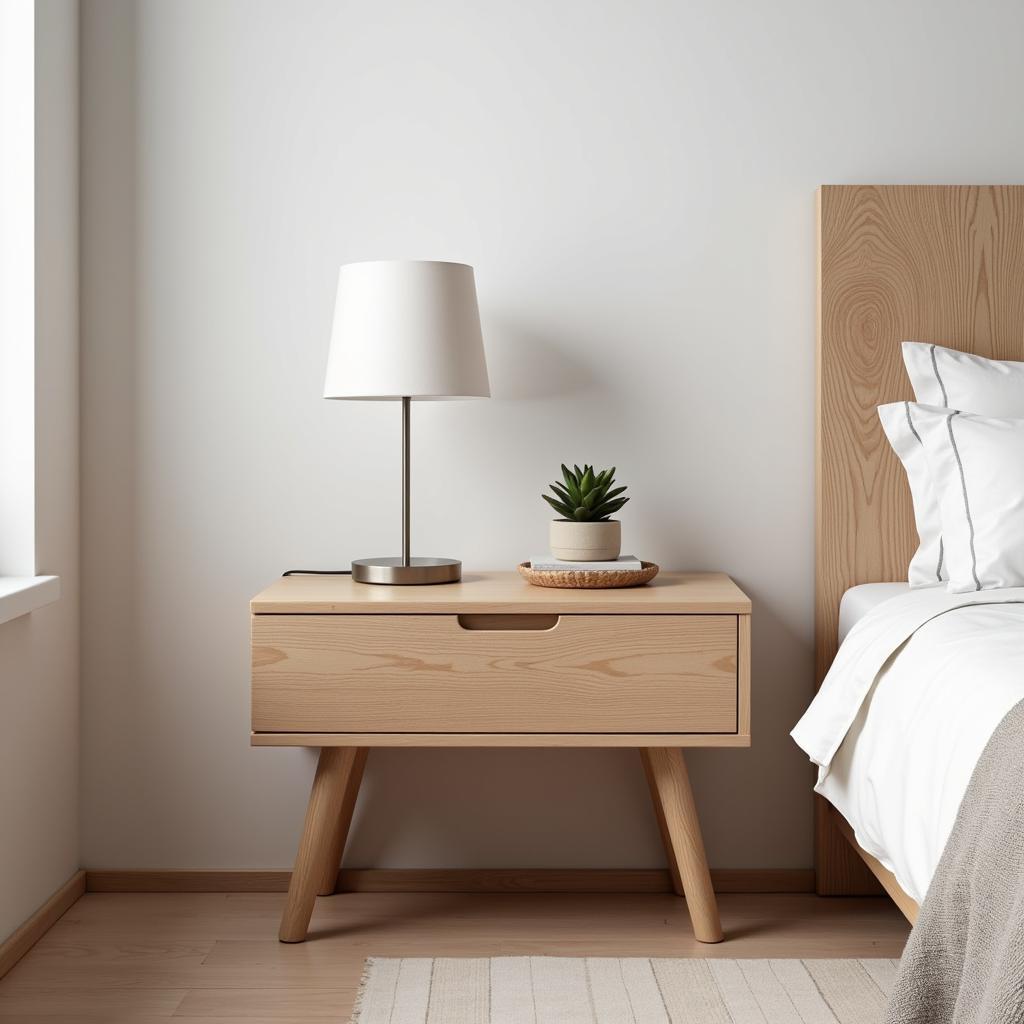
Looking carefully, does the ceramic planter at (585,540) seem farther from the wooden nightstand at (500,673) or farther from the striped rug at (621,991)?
the striped rug at (621,991)

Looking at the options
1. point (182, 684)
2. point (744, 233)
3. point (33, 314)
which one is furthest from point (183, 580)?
point (744, 233)

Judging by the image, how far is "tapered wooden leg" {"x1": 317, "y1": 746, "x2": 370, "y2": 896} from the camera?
6.87ft

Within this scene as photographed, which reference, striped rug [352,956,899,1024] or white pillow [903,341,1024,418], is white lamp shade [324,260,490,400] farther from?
striped rug [352,956,899,1024]

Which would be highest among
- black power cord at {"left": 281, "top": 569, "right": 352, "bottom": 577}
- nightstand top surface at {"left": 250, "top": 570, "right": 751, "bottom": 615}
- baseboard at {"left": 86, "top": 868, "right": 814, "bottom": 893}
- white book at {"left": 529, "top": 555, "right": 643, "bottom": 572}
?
white book at {"left": 529, "top": 555, "right": 643, "bottom": 572}

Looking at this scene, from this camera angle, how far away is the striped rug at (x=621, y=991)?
66.8 inches

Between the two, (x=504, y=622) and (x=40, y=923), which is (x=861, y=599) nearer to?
(x=504, y=622)

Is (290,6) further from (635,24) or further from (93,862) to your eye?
(93,862)

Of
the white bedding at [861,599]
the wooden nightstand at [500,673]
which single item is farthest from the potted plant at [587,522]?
the white bedding at [861,599]

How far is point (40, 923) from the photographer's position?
6.58ft

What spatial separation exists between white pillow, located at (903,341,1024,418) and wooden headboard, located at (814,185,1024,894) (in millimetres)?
89

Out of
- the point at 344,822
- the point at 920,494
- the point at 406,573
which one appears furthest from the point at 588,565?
the point at 344,822

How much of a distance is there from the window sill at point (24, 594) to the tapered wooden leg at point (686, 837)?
1.08 m

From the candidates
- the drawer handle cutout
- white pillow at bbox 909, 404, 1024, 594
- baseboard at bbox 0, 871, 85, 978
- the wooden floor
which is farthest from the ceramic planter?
baseboard at bbox 0, 871, 85, 978

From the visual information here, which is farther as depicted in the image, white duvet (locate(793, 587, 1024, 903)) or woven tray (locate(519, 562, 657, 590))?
woven tray (locate(519, 562, 657, 590))
